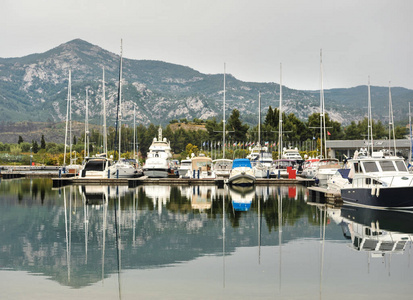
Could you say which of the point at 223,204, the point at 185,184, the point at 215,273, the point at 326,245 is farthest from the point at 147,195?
the point at 215,273

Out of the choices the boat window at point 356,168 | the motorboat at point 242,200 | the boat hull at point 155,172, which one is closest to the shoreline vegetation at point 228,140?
the boat hull at point 155,172

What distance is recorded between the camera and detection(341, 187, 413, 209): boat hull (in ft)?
92.5

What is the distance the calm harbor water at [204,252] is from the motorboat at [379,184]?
75cm

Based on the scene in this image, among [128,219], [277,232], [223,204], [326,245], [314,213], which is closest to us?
[326,245]

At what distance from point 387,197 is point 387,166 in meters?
3.12

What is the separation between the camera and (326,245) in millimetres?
20000

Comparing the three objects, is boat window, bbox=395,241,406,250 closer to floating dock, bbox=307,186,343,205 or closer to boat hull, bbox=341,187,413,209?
boat hull, bbox=341,187,413,209

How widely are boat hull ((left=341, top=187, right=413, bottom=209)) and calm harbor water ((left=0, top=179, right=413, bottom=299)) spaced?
0.61 meters

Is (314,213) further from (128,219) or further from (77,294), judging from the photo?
(77,294)

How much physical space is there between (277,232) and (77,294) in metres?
11.3

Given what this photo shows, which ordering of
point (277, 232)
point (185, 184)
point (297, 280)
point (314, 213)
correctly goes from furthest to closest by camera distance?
point (185, 184), point (314, 213), point (277, 232), point (297, 280)

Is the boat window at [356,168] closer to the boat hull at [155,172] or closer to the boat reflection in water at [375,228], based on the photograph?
the boat reflection in water at [375,228]

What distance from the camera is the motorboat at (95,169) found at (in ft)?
179

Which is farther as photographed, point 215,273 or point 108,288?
point 215,273
